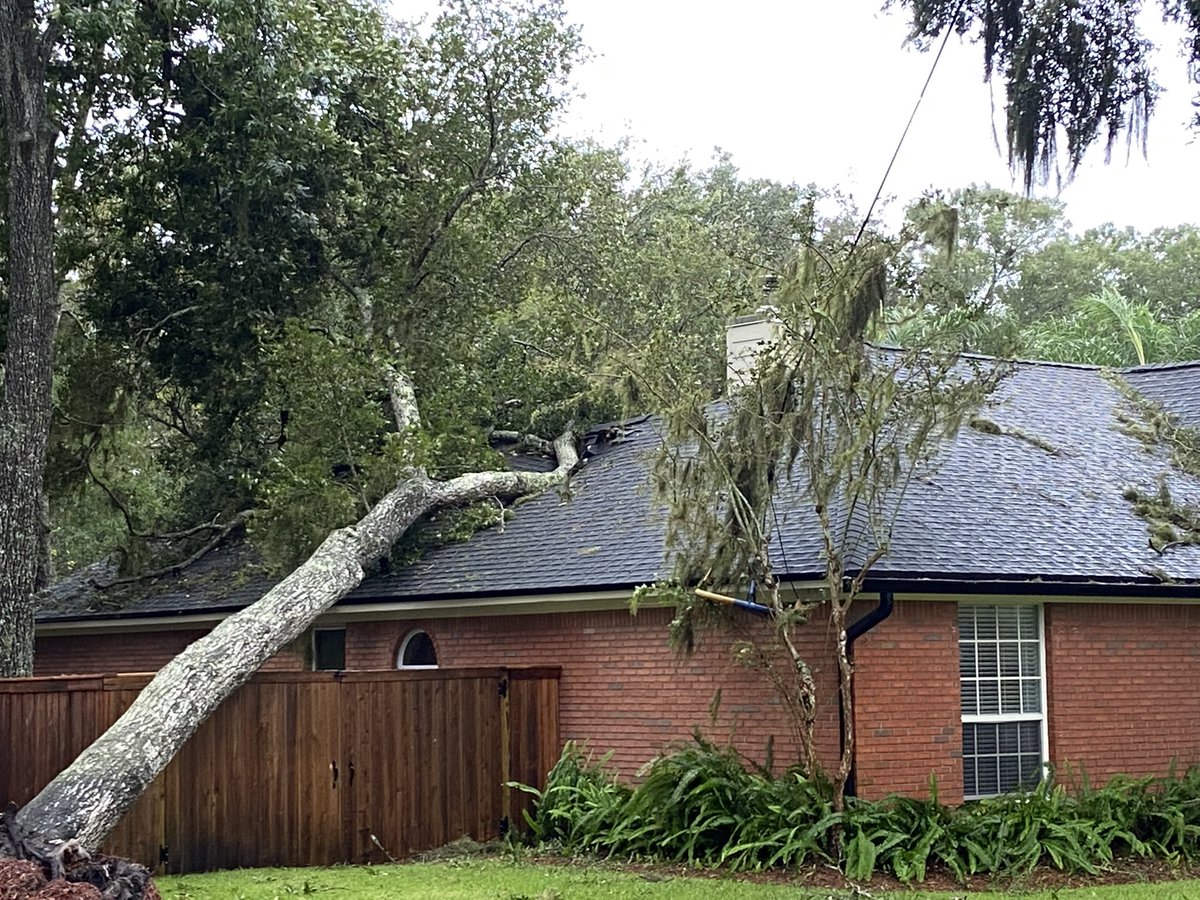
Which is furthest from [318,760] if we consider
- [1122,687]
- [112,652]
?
[112,652]

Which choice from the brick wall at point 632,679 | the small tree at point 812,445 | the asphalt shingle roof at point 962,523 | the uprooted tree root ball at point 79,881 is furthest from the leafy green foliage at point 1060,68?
the uprooted tree root ball at point 79,881

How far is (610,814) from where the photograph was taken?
42.3 feet

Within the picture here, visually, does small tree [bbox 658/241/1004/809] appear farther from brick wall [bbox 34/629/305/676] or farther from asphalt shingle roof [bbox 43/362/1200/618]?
brick wall [bbox 34/629/305/676]

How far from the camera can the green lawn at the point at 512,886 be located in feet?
34.0

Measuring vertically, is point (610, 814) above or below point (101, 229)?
below

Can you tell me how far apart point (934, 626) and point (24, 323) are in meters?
11.1

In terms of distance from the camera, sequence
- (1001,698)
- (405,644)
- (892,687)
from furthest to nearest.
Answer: (405,644), (1001,698), (892,687)

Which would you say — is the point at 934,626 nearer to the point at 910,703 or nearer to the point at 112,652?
the point at 910,703

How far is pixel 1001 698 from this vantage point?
13.0 metres

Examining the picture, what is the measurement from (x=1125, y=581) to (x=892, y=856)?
3826 mm

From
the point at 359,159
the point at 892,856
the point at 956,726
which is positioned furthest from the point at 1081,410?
the point at 359,159

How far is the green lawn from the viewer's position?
34.0ft

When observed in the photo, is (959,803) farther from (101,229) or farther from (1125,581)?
(101,229)

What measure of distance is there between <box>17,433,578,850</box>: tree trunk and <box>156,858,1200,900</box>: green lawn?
93cm
